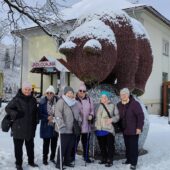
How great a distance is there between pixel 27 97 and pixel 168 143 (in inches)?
184

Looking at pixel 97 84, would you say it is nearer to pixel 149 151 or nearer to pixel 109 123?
pixel 109 123

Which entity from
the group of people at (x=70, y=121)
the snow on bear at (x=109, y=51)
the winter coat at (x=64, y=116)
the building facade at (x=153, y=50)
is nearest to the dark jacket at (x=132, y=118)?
the group of people at (x=70, y=121)

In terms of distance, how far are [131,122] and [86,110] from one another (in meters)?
0.93

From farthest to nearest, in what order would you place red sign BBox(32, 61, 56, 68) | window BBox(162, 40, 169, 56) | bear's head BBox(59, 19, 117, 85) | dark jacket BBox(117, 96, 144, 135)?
window BBox(162, 40, 169, 56), red sign BBox(32, 61, 56, 68), bear's head BBox(59, 19, 117, 85), dark jacket BBox(117, 96, 144, 135)

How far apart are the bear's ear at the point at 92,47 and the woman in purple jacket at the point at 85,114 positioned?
760 mm

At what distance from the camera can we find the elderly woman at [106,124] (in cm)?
686

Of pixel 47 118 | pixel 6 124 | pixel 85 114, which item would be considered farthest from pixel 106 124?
pixel 6 124

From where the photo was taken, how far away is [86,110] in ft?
23.2

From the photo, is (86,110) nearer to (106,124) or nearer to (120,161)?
(106,124)

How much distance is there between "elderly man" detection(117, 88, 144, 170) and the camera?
6.72m

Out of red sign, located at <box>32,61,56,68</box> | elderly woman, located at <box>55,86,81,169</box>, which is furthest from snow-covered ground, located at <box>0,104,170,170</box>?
red sign, located at <box>32,61,56,68</box>

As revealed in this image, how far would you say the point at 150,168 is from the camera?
6.81 metres

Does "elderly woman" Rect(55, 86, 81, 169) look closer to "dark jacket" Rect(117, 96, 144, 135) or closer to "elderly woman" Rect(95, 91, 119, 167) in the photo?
"elderly woman" Rect(95, 91, 119, 167)

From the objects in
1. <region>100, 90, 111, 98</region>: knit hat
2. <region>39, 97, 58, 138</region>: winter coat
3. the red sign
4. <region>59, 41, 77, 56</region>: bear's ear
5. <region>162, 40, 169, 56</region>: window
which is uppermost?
<region>162, 40, 169, 56</region>: window
